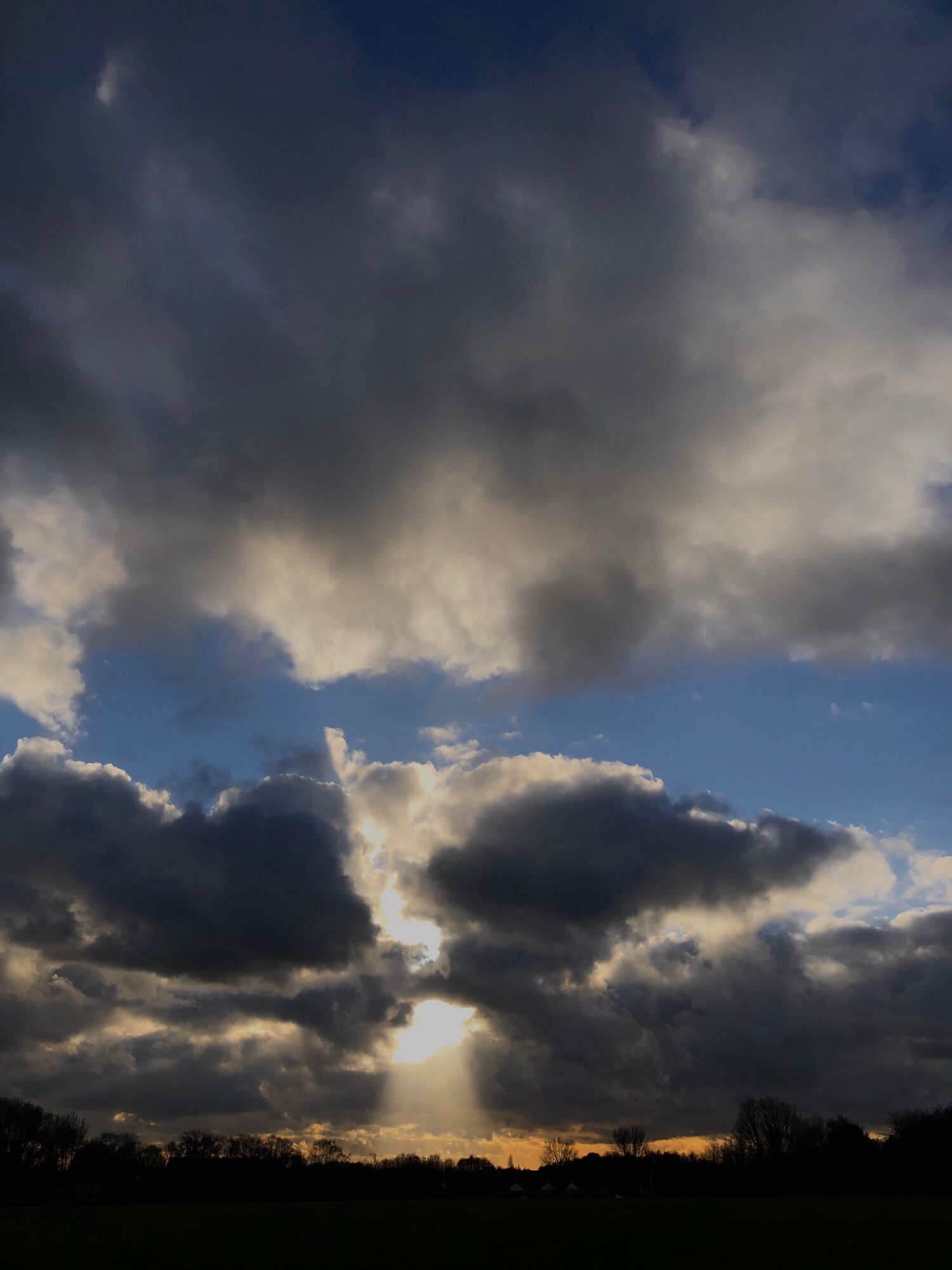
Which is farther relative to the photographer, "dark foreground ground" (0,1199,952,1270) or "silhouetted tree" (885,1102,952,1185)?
"silhouetted tree" (885,1102,952,1185)

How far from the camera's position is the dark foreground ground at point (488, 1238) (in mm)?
65375

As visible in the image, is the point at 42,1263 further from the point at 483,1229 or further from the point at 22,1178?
the point at 22,1178

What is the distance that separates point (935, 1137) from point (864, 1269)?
160744 mm

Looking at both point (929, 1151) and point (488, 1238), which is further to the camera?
point (929, 1151)

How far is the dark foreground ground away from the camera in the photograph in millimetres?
65375

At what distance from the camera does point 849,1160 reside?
196m

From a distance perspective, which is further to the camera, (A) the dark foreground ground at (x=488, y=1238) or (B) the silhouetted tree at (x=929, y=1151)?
(B) the silhouetted tree at (x=929, y=1151)

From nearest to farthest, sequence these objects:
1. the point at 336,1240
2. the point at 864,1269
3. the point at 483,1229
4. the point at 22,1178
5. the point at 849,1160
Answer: the point at 864,1269, the point at 336,1240, the point at 483,1229, the point at 22,1178, the point at 849,1160

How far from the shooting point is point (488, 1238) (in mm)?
81562

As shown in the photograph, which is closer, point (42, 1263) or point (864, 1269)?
point (864, 1269)

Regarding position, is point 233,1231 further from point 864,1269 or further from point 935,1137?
point 935,1137

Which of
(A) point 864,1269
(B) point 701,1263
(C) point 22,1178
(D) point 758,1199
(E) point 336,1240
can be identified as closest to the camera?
(A) point 864,1269

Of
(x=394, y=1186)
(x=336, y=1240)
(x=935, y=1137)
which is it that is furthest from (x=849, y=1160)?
(x=336, y=1240)

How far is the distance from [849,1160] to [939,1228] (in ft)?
439
